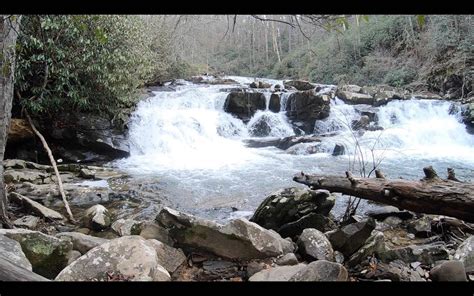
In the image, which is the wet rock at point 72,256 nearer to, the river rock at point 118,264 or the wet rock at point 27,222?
the river rock at point 118,264

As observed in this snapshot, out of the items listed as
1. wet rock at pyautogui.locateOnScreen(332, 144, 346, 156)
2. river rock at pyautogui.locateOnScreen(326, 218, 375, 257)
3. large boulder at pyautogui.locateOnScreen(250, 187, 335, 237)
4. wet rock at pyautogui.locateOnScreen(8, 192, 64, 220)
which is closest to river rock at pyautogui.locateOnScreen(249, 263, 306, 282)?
river rock at pyautogui.locateOnScreen(326, 218, 375, 257)

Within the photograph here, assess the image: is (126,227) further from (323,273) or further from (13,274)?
(13,274)

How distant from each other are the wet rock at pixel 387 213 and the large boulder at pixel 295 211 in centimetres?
89

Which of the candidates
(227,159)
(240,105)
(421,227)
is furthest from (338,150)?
(421,227)

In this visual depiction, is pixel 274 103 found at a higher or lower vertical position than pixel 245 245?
higher

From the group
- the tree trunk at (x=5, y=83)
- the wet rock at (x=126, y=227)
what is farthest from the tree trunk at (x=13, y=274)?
the wet rock at (x=126, y=227)

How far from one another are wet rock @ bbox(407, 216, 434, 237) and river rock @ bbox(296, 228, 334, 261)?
157 cm

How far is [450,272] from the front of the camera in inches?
96.8

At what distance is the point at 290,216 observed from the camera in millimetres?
4059

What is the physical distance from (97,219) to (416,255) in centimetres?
357

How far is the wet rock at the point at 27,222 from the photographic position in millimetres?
4008
